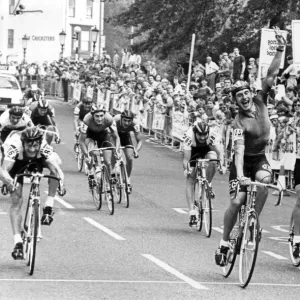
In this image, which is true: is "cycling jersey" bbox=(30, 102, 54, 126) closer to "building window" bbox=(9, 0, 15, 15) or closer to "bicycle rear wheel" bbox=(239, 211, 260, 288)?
"bicycle rear wheel" bbox=(239, 211, 260, 288)

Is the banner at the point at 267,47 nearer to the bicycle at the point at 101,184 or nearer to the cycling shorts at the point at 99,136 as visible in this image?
the cycling shorts at the point at 99,136

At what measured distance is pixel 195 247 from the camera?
15.0 metres

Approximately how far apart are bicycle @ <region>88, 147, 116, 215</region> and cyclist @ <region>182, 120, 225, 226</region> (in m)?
2.08

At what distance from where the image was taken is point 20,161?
1297 cm

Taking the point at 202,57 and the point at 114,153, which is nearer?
the point at 114,153

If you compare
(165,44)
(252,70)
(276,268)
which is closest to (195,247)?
(276,268)

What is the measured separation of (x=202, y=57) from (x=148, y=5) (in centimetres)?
337

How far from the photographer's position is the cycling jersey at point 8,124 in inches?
760

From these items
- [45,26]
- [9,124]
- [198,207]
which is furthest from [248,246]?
[45,26]

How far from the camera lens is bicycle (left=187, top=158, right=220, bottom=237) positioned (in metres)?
16.1

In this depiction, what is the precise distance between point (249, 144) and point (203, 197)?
4.09m

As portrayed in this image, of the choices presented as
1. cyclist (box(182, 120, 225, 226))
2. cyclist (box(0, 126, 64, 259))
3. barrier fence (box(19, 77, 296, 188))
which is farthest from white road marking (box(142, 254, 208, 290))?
barrier fence (box(19, 77, 296, 188))

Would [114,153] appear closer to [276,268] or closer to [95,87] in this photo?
[276,268]

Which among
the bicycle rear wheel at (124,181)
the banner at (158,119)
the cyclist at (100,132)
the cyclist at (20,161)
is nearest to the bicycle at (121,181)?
the bicycle rear wheel at (124,181)
